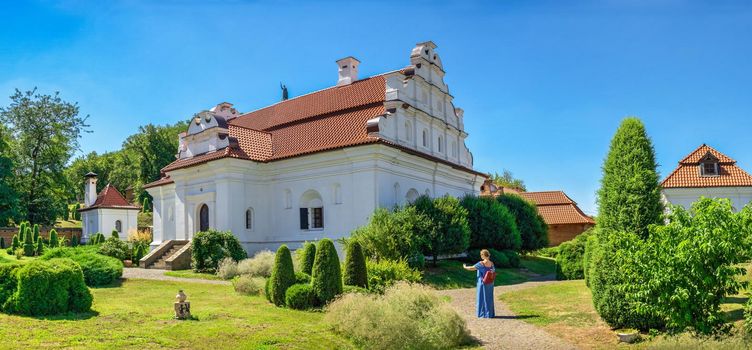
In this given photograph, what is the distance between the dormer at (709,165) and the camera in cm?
3503

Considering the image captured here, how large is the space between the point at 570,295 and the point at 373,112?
47.3 feet

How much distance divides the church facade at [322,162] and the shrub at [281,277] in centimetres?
1015

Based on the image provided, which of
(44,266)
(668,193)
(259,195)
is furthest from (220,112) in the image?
(668,193)

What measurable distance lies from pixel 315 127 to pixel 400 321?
19.3m

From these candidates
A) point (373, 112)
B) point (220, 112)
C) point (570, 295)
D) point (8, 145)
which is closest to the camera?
point (570, 295)

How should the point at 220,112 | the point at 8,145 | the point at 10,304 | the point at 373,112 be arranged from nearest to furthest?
the point at 10,304, the point at 373,112, the point at 220,112, the point at 8,145

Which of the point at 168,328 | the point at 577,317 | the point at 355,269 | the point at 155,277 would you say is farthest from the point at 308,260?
the point at 155,277

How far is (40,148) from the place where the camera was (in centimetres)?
5534

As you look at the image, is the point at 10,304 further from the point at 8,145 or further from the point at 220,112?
the point at 8,145

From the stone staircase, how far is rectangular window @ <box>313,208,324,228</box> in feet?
20.0

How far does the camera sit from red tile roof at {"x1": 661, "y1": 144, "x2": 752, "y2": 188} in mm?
34219

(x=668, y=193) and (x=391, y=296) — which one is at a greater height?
(x=668, y=193)

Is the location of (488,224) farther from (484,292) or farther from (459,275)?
(484,292)

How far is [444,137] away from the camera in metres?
33.3
